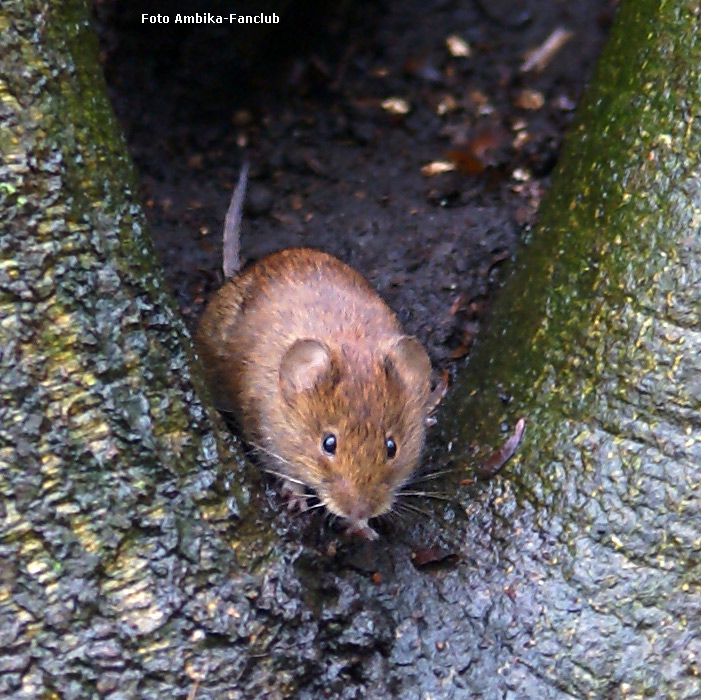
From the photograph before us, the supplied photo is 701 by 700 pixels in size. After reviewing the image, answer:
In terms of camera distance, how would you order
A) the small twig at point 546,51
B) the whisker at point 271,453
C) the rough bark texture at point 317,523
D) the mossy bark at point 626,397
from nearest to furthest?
1. the rough bark texture at point 317,523
2. the mossy bark at point 626,397
3. the whisker at point 271,453
4. the small twig at point 546,51

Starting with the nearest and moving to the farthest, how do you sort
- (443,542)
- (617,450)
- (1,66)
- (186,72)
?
(1,66), (617,450), (443,542), (186,72)

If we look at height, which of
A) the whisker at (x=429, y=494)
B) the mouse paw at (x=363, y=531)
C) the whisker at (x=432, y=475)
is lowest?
the mouse paw at (x=363, y=531)

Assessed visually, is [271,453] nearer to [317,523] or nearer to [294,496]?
[294,496]

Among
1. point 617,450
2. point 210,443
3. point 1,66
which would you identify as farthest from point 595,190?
point 1,66

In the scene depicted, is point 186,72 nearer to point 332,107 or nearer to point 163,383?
point 332,107

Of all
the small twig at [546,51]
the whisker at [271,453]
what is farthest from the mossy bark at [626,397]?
the small twig at [546,51]

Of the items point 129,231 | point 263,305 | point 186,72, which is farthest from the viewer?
point 186,72

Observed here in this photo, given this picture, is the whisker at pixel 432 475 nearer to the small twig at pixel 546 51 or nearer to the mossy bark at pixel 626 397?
the mossy bark at pixel 626 397
